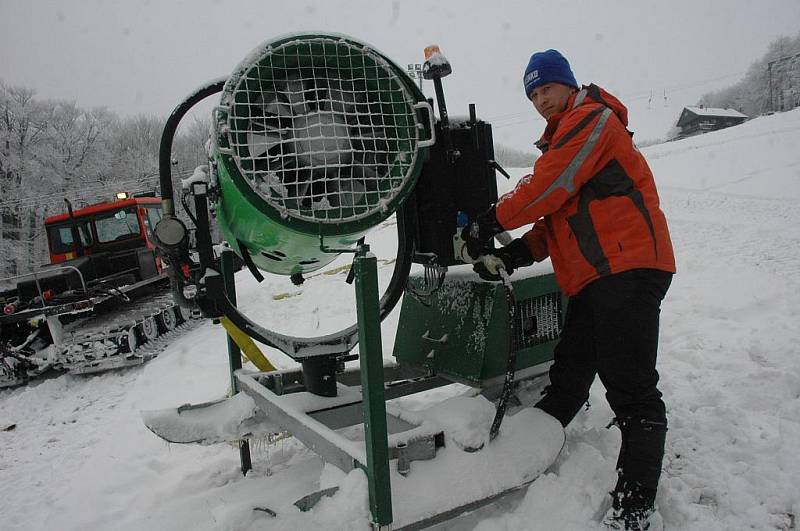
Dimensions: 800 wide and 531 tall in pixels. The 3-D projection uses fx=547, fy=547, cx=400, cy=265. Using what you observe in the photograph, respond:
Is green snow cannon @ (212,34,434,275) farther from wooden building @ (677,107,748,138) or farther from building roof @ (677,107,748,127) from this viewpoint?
building roof @ (677,107,748,127)

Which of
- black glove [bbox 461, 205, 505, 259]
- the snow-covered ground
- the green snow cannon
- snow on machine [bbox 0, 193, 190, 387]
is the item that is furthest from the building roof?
the green snow cannon

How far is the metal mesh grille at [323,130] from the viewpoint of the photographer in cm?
187

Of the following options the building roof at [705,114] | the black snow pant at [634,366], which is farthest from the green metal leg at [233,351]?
the building roof at [705,114]

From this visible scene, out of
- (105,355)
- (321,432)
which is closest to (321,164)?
(321,432)

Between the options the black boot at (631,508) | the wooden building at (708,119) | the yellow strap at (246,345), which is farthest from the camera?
the wooden building at (708,119)

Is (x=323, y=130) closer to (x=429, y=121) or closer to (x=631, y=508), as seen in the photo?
(x=429, y=121)

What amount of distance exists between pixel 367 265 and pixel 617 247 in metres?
0.99

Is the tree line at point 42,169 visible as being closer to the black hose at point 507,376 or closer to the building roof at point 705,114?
the black hose at point 507,376

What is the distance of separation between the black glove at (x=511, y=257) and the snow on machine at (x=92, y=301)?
3721 millimetres

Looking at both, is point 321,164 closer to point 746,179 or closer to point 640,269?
point 640,269

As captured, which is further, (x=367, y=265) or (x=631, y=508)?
(x=631, y=508)

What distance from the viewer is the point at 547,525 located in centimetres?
201

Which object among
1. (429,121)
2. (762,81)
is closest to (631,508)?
(429,121)

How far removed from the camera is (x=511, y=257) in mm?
2541
